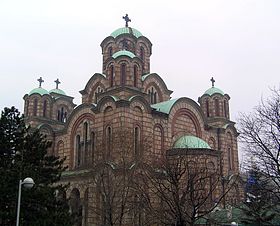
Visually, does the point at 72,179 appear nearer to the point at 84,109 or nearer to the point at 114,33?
the point at 84,109

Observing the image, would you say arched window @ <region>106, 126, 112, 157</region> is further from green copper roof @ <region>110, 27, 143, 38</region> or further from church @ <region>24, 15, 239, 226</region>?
green copper roof @ <region>110, 27, 143, 38</region>

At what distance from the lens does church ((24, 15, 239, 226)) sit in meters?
30.3

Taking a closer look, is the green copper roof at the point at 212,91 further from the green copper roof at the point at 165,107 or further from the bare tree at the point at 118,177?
the bare tree at the point at 118,177

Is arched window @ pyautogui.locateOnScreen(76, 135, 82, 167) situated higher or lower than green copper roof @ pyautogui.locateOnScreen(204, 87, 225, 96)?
lower

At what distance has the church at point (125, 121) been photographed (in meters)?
30.3

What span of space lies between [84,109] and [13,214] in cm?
2158

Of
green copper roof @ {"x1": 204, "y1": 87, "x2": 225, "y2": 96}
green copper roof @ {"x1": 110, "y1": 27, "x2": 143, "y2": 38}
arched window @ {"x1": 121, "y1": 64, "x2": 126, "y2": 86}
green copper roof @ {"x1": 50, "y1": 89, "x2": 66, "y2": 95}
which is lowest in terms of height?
arched window @ {"x1": 121, "y1": 64, "x2": 126, "y2": 86}

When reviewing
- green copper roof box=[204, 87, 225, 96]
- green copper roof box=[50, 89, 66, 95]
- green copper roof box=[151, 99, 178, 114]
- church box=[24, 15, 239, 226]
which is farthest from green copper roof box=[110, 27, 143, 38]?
green copper roof box=[50, 89, 66, 95]

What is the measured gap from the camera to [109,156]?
27094 mm

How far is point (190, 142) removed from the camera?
33750 mm

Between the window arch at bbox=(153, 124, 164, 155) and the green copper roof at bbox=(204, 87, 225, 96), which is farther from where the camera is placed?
the green copper roof at bbox=(204, 87, 225, 96)

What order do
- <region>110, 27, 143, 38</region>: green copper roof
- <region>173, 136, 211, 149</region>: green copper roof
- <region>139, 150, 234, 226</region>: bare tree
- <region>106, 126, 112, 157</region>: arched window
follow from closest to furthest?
<region>139, 150, 234, 226</region>: bare tree, <region>106, 126, 112, 157</region>: arched window, <region>173, 136, 211, 149</region>: green copper roof, <region>110, 27, 143, 38</region>: green copper roof

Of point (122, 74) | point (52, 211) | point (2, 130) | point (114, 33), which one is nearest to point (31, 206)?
point (52, 211)

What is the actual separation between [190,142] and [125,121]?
5.73 m
